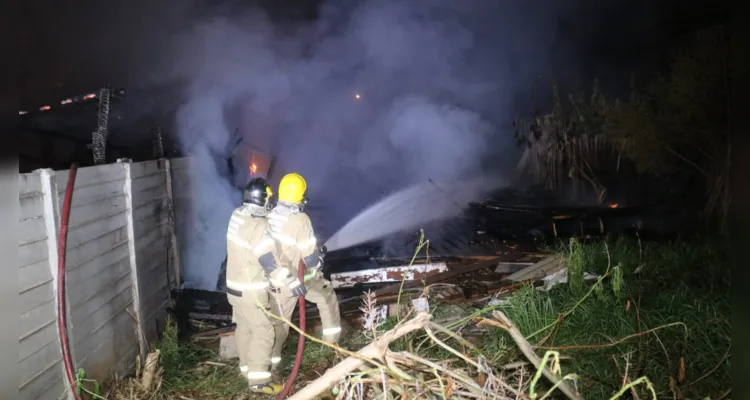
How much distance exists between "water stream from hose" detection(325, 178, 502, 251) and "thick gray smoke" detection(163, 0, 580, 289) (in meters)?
0.22

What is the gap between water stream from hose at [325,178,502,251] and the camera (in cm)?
980

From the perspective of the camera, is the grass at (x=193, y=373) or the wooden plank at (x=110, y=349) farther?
the grass at (x=193, y=373)

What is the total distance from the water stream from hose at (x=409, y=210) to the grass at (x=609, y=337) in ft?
13.9

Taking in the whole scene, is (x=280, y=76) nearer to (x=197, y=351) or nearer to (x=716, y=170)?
(x=197, y=351)

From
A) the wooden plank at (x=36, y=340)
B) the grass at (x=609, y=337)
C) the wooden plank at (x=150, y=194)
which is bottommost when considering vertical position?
the grass at (x=609, y=337)

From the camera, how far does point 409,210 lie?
11.1m

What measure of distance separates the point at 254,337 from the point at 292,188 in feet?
4.65

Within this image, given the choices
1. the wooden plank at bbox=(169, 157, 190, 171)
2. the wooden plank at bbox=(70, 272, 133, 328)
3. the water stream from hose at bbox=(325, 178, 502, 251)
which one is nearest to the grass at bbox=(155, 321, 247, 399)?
the wooden plank at bbox=(70, 272, 133, 328)

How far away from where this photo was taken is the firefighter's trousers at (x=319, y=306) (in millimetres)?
4574

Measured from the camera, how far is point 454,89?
37.2 ft

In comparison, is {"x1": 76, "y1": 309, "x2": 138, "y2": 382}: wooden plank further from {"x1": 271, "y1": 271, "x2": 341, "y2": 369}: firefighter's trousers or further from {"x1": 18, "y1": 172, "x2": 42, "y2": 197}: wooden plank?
{"x1": 271, "y1": 271, "x2": 341, "y2": 369}: firefighter's trousers

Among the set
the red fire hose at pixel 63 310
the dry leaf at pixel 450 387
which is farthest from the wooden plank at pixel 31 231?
the dry leaf at pixel 450 387

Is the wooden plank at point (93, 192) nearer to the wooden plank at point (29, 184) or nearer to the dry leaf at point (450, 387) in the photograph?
the wooden plank at point (29, 184)

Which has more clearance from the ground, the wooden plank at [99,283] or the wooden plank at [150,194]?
the wooden plank at [150,194]
